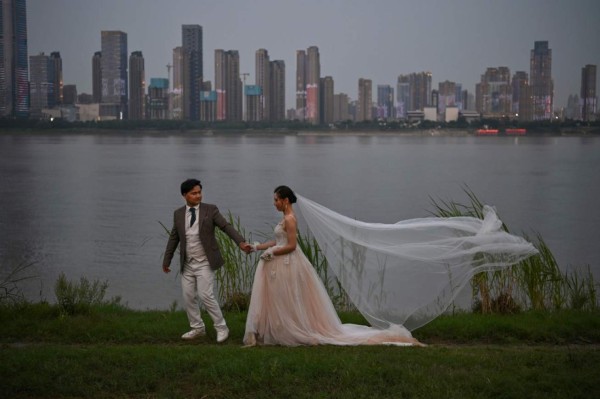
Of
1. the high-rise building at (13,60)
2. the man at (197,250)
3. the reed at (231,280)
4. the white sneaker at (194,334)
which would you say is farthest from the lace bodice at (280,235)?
the high-rise building at (13,60)

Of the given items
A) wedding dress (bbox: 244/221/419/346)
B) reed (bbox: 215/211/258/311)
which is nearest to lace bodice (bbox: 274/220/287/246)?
wedding dress (bbox: 244/221/419/346)

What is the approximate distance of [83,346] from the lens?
286 inches

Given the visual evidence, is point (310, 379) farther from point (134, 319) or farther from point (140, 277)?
point (140, 277)

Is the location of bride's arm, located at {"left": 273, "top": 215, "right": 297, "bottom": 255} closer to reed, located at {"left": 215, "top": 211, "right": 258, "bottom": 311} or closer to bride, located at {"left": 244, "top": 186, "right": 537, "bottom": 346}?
bride, located at {"left": 244, "top": 186, "right": 537, "bottom": 346}

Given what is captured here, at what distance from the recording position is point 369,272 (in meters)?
8.01

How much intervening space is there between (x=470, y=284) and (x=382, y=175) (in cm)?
5212

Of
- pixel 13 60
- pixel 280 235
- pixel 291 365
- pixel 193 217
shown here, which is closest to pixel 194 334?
pixel 193 217

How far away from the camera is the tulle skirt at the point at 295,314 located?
7.35m

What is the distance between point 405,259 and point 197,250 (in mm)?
1990

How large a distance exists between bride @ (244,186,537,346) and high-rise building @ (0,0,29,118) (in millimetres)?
96333

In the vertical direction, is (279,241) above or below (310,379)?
above

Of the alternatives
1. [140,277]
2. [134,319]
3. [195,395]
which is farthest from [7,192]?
[195,395]

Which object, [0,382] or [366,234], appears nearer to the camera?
[0,382]

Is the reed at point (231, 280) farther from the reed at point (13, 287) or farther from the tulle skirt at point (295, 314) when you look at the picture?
the reed at point (13, 287)
